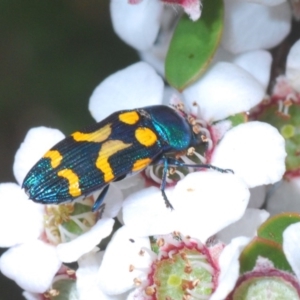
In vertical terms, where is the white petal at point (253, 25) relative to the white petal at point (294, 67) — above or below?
above

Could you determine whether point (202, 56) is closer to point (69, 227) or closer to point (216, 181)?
point (216, 181)

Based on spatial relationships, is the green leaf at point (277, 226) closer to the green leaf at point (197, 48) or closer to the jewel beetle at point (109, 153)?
the jewel beetle at point (109, 153)

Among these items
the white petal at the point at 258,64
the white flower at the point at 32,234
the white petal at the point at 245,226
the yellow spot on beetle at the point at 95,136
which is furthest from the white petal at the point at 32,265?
the white petal at the point at 258,64

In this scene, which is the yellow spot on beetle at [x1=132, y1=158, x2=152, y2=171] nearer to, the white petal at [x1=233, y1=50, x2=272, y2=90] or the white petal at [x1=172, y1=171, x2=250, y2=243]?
the white petal at [x1=172, y1=171, x2=250, y2=243]

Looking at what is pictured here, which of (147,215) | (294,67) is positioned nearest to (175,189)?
(147,215)

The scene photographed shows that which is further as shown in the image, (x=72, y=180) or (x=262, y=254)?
(x=72, y=180)

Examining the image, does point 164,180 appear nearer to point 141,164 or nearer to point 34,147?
point 141,164

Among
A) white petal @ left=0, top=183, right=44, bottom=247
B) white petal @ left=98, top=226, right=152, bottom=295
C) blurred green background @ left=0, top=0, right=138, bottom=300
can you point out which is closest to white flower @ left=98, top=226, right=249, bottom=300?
white petal @ left=98, top=226, right=152, bottom=295
